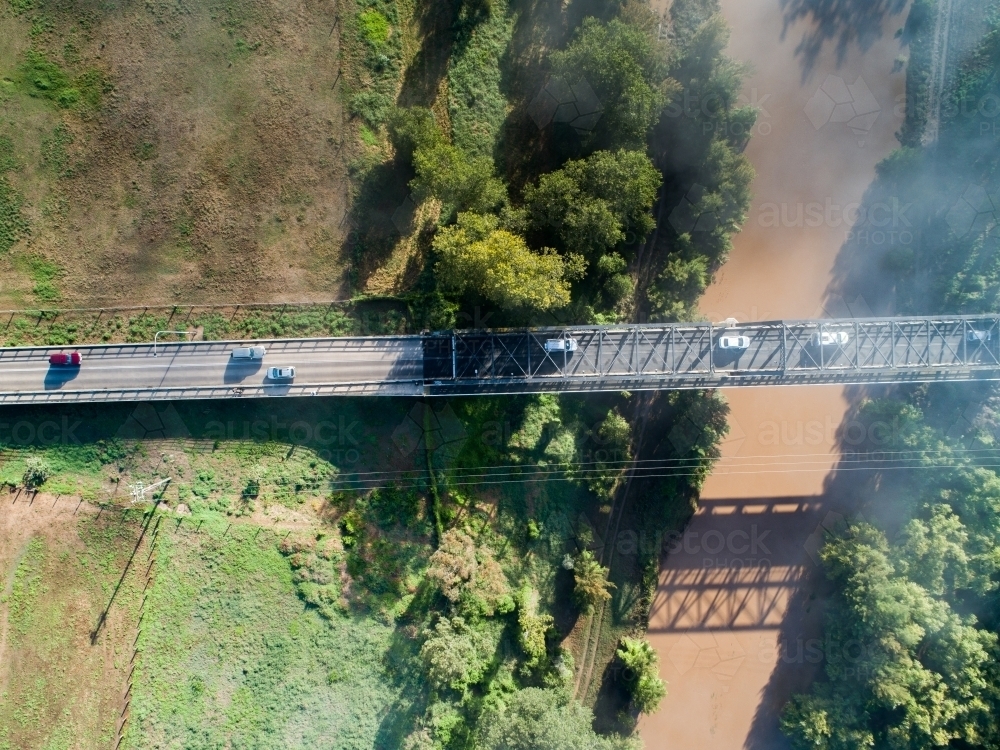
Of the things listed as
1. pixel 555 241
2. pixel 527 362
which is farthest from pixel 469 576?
pixel 555 241

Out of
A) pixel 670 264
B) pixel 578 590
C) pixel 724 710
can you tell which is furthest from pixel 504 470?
pixel 724 710

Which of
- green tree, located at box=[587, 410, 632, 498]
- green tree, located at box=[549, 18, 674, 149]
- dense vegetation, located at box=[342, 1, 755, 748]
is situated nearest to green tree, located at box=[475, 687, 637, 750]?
dense vegetation, located at box=[342, 1, 755, 748]

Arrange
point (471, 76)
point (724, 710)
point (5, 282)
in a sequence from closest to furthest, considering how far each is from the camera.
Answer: point (5, 282) → point (471, 76) → point (724, 710)

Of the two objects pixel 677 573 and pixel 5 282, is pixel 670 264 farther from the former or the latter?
pixel 5 282

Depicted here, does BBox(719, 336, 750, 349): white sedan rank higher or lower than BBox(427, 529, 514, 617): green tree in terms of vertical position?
higher

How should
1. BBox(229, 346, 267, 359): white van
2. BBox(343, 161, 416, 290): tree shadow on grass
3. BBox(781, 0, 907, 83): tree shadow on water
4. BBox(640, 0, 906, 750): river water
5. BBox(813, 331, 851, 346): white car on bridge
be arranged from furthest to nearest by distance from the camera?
BBox(781, 0, 907, 83): tree shadow on water, BBox(640, 0, 906, 750): river water, BBox(343, 161, 416, 290): tree shadow on grass, BBox(813, 331, 851, 346): white car on bridge, BBox(229, 346, 267, 359): white van

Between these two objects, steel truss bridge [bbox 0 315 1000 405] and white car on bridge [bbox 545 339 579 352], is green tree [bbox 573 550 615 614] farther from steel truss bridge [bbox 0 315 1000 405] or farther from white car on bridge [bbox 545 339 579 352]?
white car on bridge [bbox 545 339 579 352]

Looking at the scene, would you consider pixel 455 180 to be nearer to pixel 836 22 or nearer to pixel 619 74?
pixel 619 74
